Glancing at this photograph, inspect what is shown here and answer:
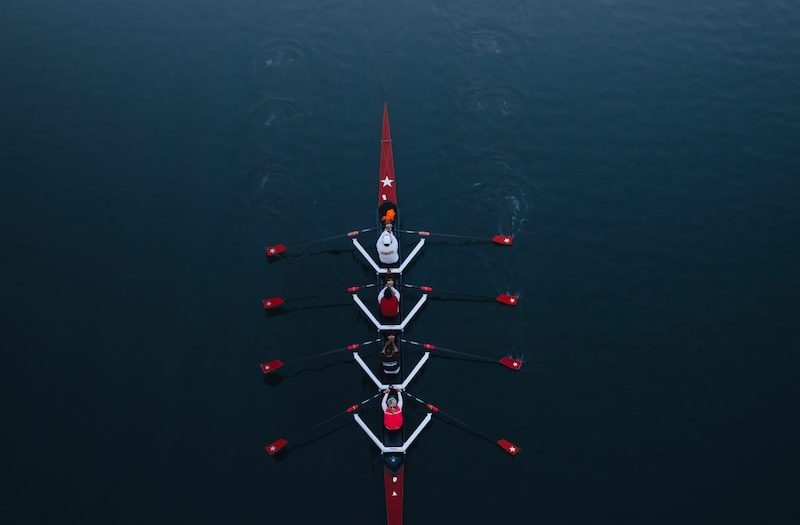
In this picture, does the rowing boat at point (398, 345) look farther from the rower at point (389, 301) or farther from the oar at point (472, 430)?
the rower at point (389, 301)

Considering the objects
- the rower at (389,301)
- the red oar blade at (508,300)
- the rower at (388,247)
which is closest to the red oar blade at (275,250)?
the rower at (388,247)

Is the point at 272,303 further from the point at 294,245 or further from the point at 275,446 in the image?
the point at 275,446

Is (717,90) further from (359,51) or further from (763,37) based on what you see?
(359,51)

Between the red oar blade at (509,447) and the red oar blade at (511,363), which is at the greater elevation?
the red oar blade at (511,363)

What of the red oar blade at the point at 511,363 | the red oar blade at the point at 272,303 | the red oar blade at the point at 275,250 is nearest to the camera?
the red oar blade at the point at 511,363

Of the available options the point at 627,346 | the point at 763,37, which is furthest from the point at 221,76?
the point at 763,37
